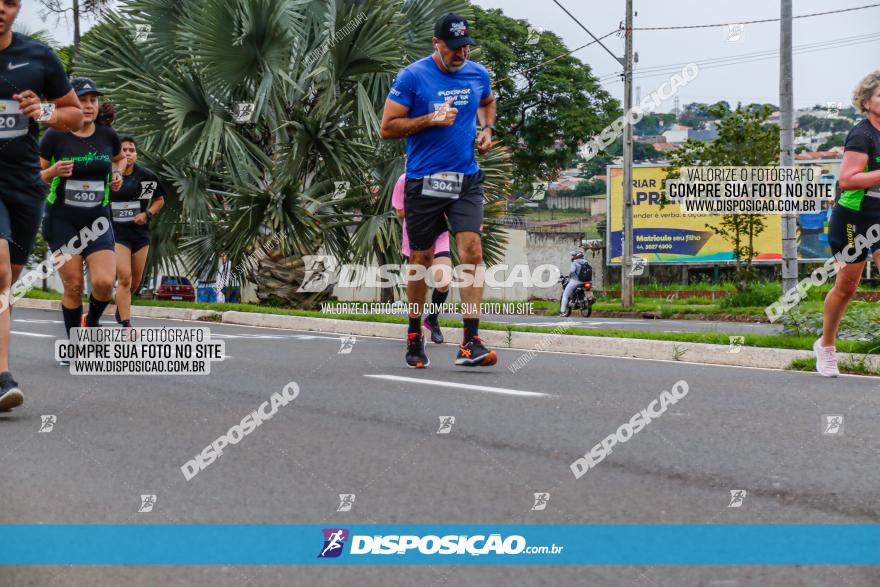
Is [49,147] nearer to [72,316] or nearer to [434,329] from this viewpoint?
[72,316]

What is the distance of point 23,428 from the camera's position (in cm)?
514

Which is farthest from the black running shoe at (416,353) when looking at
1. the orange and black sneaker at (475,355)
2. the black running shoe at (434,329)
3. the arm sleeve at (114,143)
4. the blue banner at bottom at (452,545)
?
the blue banner at bottom at (452,545)

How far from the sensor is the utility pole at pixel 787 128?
44.6 feet

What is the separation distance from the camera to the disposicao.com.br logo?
9.74 ft

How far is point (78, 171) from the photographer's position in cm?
791

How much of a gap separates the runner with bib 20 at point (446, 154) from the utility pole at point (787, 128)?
23.7 feet

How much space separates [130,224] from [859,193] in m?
6.22

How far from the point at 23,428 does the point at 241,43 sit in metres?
12.0

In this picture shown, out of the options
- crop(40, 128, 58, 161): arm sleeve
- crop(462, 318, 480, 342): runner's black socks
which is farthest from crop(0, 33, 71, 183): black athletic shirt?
crop(462, 318, 480, 342): runner's black socks

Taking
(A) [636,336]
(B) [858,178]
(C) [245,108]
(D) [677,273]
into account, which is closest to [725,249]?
(D) [677,273]

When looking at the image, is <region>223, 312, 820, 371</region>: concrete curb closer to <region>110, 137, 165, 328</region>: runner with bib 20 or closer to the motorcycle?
<region>110, 137, 165, 328</region>: runner with bib 20

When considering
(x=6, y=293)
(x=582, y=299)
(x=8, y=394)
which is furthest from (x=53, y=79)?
(x=582, y=299)

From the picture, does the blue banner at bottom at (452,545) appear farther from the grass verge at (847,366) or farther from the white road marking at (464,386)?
the grass verge at (847,366)

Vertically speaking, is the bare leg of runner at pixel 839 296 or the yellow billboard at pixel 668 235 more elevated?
the yellow billboard at pixel 668 235
